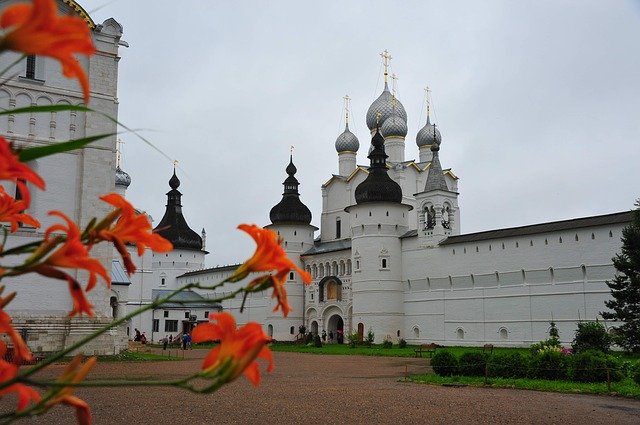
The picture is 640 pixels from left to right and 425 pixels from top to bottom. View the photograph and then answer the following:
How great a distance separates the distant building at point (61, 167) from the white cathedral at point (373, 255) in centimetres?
4

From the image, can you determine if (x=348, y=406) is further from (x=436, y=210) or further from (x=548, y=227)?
(x=436, y=210)

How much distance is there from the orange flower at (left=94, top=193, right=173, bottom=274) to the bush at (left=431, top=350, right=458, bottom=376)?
57.0 feet

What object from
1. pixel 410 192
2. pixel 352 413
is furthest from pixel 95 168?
pixel 410 192

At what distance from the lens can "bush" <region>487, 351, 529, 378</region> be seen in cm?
1708

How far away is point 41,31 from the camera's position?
0.82 m

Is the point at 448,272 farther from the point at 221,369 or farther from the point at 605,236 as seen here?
the point at 221,369

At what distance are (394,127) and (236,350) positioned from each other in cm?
5119

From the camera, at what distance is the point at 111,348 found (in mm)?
21141

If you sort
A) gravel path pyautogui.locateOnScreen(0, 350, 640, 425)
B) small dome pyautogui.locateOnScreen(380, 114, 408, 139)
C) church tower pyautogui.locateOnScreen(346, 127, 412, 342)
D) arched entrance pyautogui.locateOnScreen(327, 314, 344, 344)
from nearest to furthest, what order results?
gravel path pyautogui.locateOnScreen(0, 350, 640, 425)
church tower pyautogui.locateOnScreen(346, 127, 412, 342)
arched entrance pyautogui.locateOnScreen(327, 314, 344, 344)
small dome pyautogui.locateOnScreen(380, 114, 408, 139)

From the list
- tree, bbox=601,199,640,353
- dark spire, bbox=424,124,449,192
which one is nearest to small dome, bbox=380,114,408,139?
dark spire, bbox=424,124,449,192

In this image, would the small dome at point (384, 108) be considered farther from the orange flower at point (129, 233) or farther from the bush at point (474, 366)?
the orange flower at point (129, 233)

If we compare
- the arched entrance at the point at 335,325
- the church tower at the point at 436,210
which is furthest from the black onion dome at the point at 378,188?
the arched entrance at the point at 335,325

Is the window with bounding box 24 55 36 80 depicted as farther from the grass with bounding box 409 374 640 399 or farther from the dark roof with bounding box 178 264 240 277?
the dark roof with bounding box 178 264 240 277

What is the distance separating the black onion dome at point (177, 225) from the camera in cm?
6238
